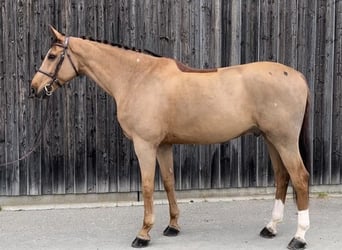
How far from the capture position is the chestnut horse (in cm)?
457

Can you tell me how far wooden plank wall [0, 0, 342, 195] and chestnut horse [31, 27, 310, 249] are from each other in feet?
4.24

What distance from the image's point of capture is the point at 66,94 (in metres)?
6.04

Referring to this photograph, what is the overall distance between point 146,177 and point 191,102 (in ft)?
2.66

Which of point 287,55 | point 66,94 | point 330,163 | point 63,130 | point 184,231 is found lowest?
point 184,231

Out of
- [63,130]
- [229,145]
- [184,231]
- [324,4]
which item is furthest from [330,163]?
[63,130]

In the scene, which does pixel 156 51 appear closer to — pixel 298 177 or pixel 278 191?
pixel 278 191

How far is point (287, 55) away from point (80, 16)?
2.63m

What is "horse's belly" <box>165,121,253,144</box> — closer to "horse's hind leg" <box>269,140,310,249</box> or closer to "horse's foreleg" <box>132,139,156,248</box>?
"horse's foreleg" <box>132,139,156,248</box>

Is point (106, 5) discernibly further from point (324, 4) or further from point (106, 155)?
point (324, 4)

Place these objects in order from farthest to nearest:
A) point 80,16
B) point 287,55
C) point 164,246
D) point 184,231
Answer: point 287,55
point 80,16
point 184,231
point 164,246

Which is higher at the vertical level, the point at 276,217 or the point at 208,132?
the point at 208,132

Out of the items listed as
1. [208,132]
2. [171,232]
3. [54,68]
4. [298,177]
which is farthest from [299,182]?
[54,68]

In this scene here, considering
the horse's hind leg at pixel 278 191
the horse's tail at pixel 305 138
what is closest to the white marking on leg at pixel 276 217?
the horse's hind leg at pixel 278 191

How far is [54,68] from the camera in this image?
470cm
